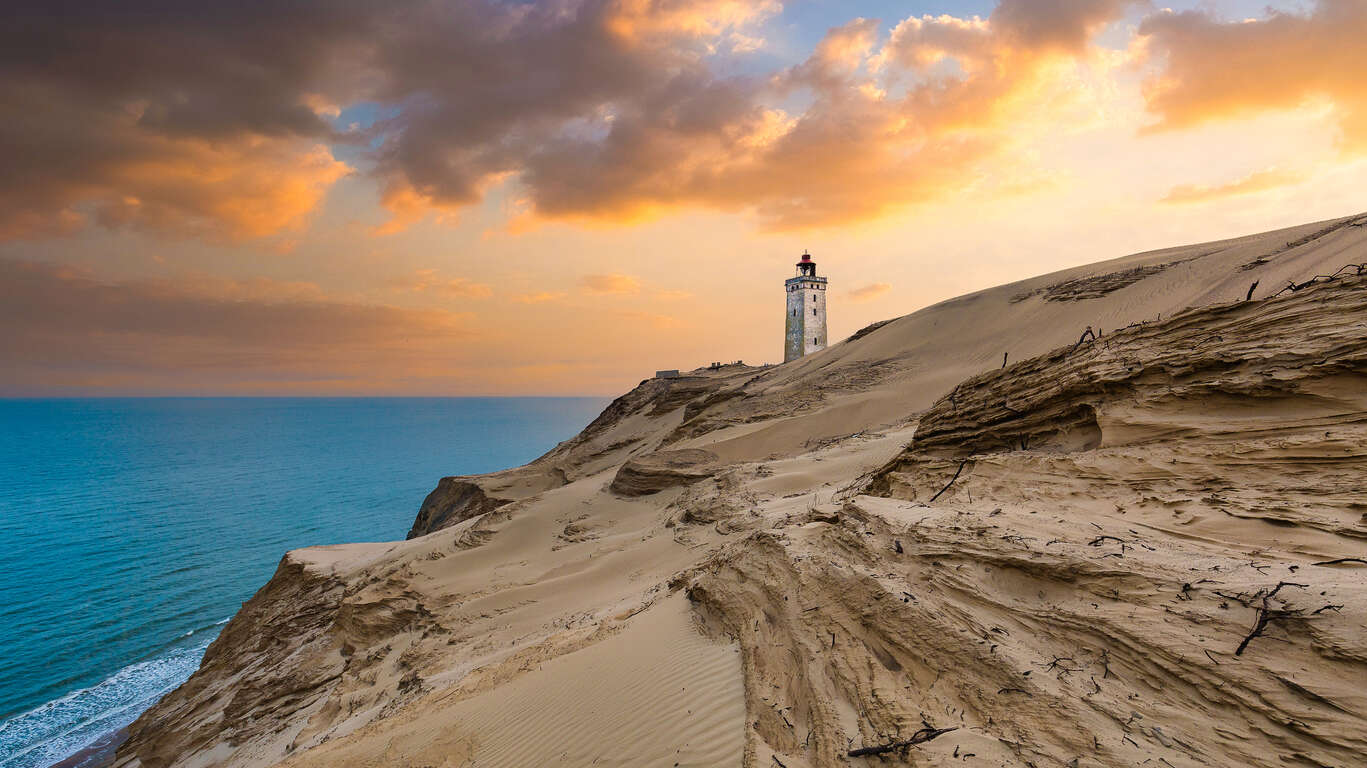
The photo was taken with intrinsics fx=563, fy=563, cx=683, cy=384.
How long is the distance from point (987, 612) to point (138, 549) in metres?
46.8

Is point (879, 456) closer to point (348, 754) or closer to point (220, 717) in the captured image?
point (348, 754)

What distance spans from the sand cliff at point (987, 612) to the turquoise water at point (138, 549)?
Answer: 12739 mm

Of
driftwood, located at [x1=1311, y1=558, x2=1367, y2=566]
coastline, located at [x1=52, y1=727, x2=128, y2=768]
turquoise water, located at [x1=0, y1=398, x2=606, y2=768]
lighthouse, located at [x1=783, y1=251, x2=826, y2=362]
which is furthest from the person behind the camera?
lighthouse, located at [x1=783, y1=251, x2=826, y2=362]

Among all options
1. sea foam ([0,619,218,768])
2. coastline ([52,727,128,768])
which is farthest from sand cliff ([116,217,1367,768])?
sea foam ([0,619,218,768])

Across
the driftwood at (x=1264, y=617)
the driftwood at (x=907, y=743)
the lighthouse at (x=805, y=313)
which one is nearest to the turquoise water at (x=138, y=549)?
the driftwood at (x=907, y=743)

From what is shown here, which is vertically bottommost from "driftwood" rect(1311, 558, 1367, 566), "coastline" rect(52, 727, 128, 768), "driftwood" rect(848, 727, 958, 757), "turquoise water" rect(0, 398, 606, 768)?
"coastline" rect(52, 727, 128, 768)

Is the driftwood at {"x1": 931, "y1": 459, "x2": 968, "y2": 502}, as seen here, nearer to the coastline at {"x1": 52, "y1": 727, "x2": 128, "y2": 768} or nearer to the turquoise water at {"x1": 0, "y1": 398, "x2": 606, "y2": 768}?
the coastline at {"x1": 52, "y1": 727, "x2": 128, "y2": 768}

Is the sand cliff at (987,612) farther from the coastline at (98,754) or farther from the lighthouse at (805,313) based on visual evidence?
the lighthouse at (805,313)

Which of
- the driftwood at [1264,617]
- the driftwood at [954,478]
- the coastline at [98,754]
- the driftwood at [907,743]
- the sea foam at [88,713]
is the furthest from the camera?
the sea foam at [88,713]

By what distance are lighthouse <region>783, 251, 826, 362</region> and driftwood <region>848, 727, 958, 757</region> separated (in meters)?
48.0

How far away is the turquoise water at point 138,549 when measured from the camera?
61.7ft

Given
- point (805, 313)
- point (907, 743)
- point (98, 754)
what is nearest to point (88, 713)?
point (98, 754)

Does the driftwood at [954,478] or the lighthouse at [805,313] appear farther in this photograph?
the lighthouse at [805,313]

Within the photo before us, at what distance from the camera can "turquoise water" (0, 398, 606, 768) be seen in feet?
61.7
